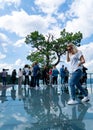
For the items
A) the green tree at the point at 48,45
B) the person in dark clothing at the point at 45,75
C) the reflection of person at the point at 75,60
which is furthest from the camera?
the green tree at the point at 48,45

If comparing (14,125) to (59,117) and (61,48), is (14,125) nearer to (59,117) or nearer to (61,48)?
(59,117)

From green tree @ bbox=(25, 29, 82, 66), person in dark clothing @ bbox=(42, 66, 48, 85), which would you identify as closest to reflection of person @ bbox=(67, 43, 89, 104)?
person in dark clothing @ bbox=(42, 66, 48, 85)

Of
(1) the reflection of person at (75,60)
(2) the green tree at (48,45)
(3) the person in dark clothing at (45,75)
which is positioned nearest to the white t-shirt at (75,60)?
(1) the reflection of person at (75,60)

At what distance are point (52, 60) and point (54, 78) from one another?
3126 centimetres

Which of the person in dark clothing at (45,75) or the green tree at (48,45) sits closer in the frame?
the person in dark clothing at (45,75)

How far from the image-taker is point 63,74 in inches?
866

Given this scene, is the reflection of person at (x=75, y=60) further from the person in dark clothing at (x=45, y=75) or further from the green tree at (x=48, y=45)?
the green tree at (x=48, y=45)

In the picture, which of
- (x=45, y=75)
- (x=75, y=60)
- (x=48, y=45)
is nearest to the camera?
(x=75, y=60)

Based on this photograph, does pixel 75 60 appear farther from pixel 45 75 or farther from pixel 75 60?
pixel 45 75

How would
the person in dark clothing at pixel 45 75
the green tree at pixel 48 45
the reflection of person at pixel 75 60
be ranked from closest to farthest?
the reflection of person at pixel 75 60
the person in dark clothing at pixel 45 75
the green tree at pixel 48 45

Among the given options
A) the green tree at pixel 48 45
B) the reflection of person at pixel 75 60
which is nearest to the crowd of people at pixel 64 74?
the reflection of person at pixel 75 60

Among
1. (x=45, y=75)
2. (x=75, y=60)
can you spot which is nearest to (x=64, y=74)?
(x=45, y=75)

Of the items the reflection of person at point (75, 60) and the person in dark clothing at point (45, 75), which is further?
the person in dark clothing at point (45, 75)

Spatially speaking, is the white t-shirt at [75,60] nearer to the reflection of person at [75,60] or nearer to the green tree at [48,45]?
the reflection of person at [75,60]
